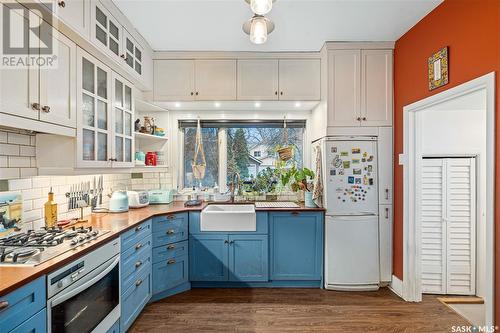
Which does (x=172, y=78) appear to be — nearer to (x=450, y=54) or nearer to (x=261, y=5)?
(x=261, y=5)

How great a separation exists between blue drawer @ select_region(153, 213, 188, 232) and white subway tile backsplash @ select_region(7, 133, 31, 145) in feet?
3.97

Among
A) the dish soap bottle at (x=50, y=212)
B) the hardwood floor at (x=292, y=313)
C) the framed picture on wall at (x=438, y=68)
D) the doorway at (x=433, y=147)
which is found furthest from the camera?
the doorway at (x=433, y=147)

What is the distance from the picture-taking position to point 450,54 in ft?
6.83

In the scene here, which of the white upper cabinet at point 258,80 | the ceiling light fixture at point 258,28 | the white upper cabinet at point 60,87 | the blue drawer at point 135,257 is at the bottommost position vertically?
the blue drawer at point 135,257

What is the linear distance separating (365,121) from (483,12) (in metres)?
1.29

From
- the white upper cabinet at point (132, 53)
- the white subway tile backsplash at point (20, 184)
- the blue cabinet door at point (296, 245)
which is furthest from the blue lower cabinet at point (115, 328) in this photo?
the white upper cabinet at point (132, 53)

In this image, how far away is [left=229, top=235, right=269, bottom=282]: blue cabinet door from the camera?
2877 mm

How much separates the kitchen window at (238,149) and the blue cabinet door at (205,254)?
0.91 meters

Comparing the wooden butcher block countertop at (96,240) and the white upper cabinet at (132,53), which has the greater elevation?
the white upper cabinet at (132,53)

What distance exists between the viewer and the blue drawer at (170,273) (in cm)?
260

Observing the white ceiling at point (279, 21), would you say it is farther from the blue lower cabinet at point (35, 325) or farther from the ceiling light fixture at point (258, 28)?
the blue lower cabinet at point (35, 325)

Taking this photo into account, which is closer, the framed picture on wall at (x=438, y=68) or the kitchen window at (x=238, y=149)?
the framed picture on wall at (x=438, y=68)

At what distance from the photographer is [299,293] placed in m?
2.82

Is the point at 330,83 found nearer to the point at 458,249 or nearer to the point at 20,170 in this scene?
the point at 458,249
